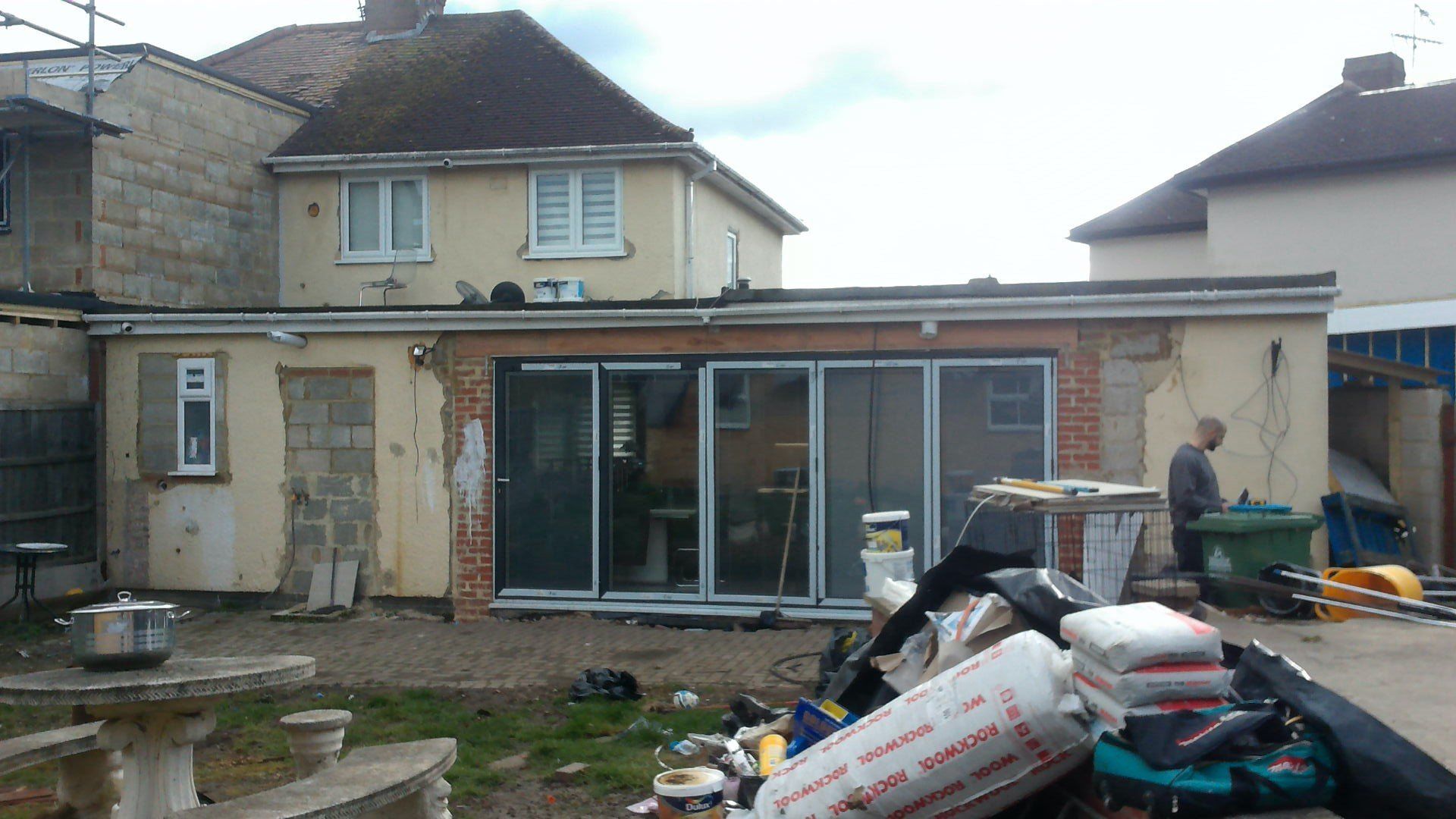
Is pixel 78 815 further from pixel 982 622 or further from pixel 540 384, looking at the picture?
pixel 540 384

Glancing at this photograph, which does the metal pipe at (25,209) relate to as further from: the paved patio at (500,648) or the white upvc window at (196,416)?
the paved patio at (500,648)

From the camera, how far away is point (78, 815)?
6.10m

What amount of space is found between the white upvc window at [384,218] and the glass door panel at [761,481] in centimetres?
775

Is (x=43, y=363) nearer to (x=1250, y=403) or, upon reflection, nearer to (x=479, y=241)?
(x=479, y=241)

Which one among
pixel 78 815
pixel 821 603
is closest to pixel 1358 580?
pixel 821 603

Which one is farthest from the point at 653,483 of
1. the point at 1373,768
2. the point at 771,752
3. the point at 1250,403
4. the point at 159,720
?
the point at 1373,768

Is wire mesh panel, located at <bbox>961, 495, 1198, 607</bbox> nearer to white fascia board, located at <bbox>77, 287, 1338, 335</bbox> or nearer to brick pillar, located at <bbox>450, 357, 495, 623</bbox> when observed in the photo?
white fascia board, located at <bbox>77, 287, 1338, 335</bbox>

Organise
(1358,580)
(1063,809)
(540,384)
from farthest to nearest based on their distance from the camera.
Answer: (540,384)
(1358,580)
(1063,809)

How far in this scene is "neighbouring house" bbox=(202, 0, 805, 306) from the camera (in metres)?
16.7

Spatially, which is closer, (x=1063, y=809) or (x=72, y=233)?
(x=1063, y=809)

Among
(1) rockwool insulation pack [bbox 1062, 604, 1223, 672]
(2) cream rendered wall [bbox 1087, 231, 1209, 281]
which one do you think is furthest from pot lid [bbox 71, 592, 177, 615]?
(2) cream rendered wall [bbox 1087, 231, 1209, 281]

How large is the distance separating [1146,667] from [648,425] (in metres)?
7.44

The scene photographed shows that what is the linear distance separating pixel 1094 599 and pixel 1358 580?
225 cm

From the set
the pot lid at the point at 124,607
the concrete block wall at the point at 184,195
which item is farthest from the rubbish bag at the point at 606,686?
the concrete block wall at the point at 184,195
